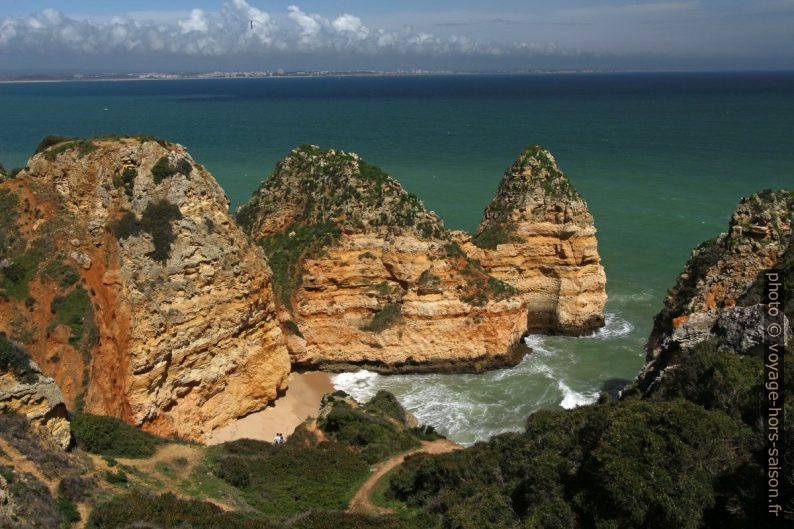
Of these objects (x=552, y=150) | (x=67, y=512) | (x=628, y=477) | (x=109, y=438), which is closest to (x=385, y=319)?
(x=109, y=438)

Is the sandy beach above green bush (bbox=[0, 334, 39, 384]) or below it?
below

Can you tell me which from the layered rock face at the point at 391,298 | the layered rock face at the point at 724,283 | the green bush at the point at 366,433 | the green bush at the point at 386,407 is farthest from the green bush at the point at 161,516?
the layered rock face at the point at 391,298

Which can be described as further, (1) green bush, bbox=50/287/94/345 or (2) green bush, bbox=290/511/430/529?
(1) green bush, bbox=50/287/94/345

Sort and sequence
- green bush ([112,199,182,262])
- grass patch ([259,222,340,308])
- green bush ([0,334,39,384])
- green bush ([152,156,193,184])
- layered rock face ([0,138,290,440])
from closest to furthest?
green bush ([0,334,39,384])
layered rock face ([0,138,290,440])
green bush ([112,199,182,262])
green bush ([152,156,193,184])
grass patch ([259,222,340,308])

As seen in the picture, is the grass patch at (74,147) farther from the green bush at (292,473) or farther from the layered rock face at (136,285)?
the green bush at (292,473)

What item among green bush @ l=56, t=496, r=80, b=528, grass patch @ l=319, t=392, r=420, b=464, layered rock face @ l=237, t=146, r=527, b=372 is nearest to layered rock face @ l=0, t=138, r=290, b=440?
grass patch @ l=319, t=392, r=420, b=464

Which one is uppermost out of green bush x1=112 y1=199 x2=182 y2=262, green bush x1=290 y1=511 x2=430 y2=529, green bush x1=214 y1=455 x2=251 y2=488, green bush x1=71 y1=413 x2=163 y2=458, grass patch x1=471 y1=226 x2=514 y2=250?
green bush x1=112 y1=199 x2=182 y2=262

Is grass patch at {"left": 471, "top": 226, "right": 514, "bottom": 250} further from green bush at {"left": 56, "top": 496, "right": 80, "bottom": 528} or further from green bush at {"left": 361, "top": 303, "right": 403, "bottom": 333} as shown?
green bush at {"left": 56, "top": 496, "right": 80, "bottom": 528}
